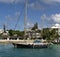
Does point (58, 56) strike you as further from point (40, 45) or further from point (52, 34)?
point (52, 34)

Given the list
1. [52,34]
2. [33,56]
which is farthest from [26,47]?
[52,34]

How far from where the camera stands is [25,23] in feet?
411

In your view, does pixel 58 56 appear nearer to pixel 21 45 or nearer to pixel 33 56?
pixel 33 56

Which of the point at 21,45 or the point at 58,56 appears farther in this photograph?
the point at 21,45

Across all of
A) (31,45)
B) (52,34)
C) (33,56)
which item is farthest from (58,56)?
(52,34)

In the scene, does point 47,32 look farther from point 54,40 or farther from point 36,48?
point 36,48

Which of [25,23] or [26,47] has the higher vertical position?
[25,23]

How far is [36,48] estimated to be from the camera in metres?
120

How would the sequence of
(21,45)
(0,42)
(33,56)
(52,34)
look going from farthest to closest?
(52,34) < (0,42) < (21,45) < (33,56)

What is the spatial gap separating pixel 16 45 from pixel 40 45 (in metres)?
10.6

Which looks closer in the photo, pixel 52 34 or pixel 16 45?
pixel 16 45

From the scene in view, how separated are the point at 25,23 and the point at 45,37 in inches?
2765

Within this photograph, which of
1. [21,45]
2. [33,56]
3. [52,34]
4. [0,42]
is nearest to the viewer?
[33,56]

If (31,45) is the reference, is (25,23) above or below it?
above
